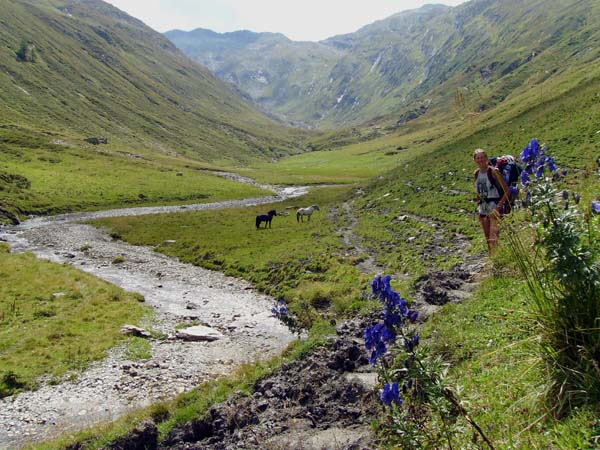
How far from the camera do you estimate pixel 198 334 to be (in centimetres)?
1738

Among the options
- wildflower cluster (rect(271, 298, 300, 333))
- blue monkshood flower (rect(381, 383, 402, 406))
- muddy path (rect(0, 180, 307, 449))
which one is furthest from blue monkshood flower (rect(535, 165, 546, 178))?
wildflower cluster (rect(271, 298, 300, 333))

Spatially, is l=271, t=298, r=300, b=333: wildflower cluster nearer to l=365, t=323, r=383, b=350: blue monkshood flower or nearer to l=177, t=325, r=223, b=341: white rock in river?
l=177, t=325, r=223, b=341: white rock in river

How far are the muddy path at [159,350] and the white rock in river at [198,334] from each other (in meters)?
0.14

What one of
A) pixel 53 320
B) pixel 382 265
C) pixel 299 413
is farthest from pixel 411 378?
pixel 53 320

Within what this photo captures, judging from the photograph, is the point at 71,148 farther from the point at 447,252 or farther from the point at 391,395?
the point at 391,395

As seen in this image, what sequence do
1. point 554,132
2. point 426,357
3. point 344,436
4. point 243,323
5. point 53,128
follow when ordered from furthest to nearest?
point 53,128
point 554,132
point 243,323
point 344,436
point 426,357

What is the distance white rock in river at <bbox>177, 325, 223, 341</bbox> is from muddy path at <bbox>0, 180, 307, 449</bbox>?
0.14m

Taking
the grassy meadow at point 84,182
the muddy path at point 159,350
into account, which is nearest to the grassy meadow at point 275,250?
the muddy path at point 159,350

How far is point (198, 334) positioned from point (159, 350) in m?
1.86

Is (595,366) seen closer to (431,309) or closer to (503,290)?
(503,290)

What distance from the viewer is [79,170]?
3398 inches

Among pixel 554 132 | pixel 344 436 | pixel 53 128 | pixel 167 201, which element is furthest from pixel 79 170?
pixel 344 436

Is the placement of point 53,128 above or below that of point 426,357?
above

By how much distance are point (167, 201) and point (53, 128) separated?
95356mm
